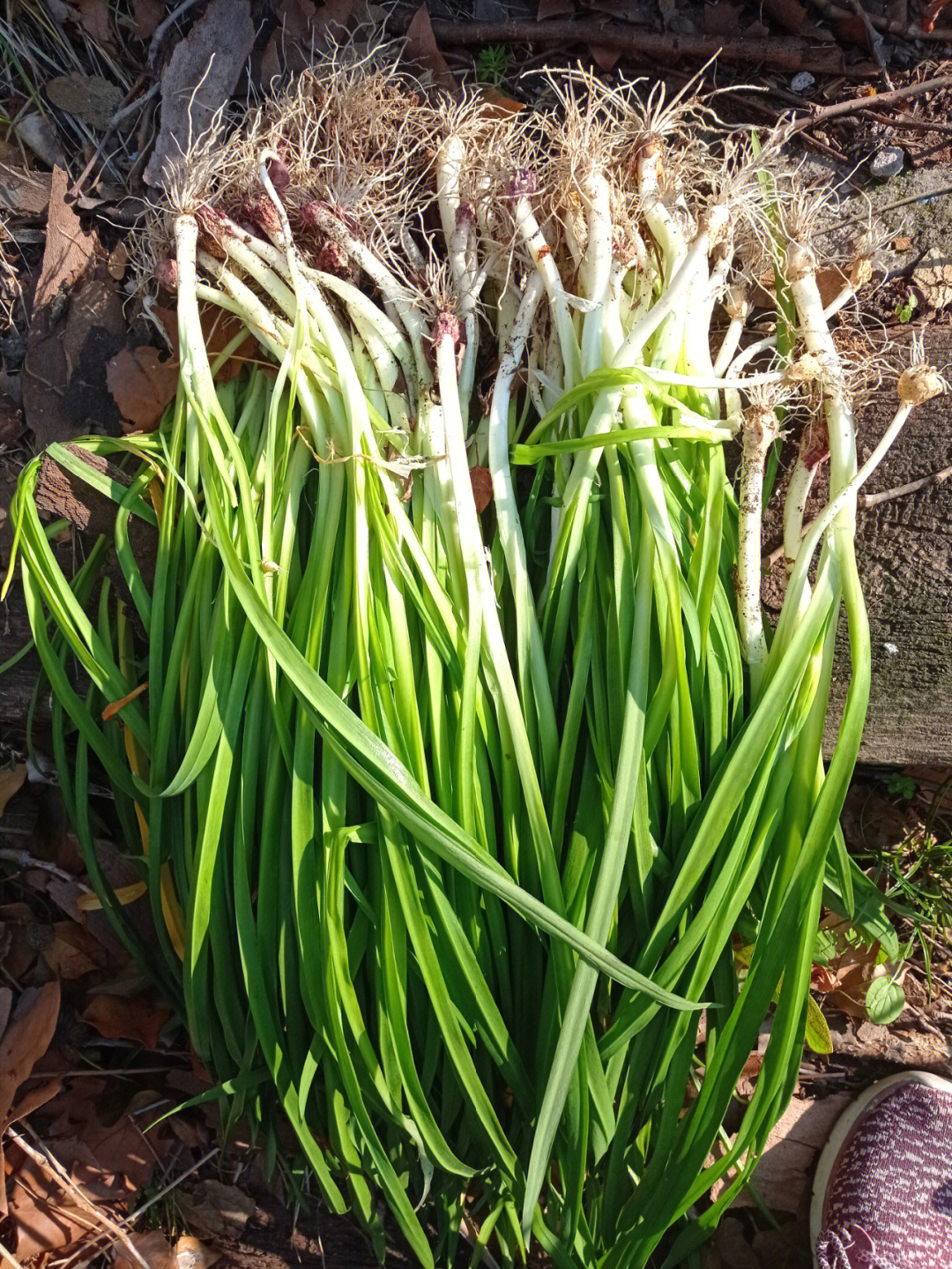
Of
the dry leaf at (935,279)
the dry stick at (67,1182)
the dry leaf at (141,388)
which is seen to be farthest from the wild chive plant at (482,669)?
the dry stick at (67,1182)

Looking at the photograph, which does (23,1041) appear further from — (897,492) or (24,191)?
(897,492)

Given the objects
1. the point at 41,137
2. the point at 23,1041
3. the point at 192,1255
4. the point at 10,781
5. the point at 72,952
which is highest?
the point at 41,137

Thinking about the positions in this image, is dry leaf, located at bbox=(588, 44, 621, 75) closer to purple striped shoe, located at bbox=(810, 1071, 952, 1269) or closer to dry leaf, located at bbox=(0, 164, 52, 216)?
dry leaf, located at bbox=(0, 164, 52, 216)

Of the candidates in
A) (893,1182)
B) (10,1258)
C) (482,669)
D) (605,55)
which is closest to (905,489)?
(482,669)

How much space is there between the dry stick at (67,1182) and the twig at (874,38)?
2.46m

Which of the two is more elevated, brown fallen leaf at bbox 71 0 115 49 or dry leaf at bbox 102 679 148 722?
brown fallen leaf at bbox 71 0 115 49

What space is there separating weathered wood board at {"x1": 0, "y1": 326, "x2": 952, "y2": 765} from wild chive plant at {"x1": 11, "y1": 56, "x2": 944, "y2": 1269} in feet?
0.41

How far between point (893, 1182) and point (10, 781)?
1.74 m

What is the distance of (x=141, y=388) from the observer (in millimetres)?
1317

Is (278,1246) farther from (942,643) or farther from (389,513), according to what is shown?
(942,643)

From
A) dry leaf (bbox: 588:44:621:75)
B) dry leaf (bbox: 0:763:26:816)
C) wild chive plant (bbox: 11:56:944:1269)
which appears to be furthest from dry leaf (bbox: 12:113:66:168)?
dry leaf (bbox: 0:763:26:816)

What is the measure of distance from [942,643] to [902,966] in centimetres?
66

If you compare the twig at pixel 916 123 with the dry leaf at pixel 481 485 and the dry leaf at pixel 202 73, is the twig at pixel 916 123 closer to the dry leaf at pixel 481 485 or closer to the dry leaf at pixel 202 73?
the dry leaf at pixel 481 485

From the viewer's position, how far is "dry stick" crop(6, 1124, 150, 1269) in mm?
1361
